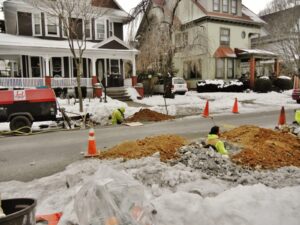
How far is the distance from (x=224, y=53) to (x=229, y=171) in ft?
86.1

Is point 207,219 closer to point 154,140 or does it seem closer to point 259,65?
point 154,140

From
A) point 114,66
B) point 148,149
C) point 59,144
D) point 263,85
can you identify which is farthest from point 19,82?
point 263,85

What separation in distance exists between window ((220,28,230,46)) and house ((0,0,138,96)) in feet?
34.1

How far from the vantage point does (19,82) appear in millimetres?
20219

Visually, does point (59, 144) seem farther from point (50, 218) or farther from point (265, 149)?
point (265, 149)

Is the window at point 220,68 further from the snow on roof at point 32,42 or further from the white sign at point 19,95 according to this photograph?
the white sign at point 19,95

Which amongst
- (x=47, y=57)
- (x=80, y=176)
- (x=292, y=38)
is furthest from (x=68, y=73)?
(x=80, y=176)

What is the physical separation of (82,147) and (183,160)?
11.0 feet

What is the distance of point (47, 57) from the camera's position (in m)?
21.4

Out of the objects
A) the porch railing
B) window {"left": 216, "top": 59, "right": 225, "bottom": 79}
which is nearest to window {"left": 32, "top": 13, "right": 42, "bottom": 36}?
the porch railing

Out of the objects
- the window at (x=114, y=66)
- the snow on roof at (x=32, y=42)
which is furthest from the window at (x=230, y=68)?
the snow on roof at (x=32, y=42)

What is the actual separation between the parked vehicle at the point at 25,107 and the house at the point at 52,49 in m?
10.3

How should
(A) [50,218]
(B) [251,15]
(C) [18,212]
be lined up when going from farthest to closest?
1. (B) [251,15]
2. (A) [50,218]
3. (C) [18,212]

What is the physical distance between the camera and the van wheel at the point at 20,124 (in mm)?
10594
